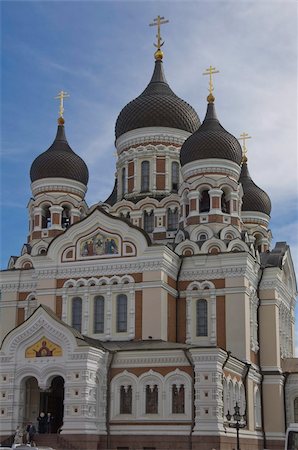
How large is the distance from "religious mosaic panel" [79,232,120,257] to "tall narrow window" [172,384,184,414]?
6.11 metres

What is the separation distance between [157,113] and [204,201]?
18.0 feet

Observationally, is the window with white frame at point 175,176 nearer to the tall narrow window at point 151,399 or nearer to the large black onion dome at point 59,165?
the large black onion dome at point 59,165

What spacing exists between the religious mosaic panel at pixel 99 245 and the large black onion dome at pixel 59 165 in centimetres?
600

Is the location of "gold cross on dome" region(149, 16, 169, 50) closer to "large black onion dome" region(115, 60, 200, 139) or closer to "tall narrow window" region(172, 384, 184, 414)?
"large black onion dome" region(115, 60, 200, 139)

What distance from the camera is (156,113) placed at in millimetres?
34344

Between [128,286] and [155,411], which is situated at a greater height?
[128,286]

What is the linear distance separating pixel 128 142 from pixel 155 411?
14.3m

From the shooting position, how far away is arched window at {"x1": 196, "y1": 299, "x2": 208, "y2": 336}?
28.2m

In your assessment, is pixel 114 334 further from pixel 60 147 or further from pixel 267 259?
pixel 60 147

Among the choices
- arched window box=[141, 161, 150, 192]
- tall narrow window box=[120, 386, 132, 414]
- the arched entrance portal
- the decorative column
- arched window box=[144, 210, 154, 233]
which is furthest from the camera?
arched window box=[141, 161, 150, 192]

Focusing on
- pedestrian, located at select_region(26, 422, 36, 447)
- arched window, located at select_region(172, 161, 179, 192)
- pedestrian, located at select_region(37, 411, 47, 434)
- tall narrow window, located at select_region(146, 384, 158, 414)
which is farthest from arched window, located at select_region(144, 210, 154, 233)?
pedestrian, located at select_region(26, 422, 36, 447)

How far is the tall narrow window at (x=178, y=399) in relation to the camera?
79.1 feet

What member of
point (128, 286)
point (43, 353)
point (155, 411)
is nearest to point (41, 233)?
point (128, 286)

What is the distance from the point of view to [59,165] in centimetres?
3372
